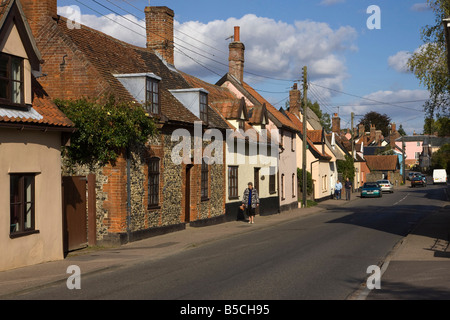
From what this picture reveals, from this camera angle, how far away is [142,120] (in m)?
17.7

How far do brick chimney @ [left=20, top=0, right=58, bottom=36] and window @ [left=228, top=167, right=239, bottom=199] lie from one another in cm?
1161

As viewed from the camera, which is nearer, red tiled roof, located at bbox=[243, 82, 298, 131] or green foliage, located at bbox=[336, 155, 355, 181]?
red tiled roof, located at bbox=[243, 82, 298, 131]

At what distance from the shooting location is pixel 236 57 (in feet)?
124

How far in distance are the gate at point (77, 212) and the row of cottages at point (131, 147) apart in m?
0.32

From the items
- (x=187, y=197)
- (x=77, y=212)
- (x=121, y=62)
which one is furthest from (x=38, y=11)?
(x=187, y=197)

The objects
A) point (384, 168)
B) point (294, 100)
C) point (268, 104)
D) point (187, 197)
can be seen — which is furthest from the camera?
point (384, 168)

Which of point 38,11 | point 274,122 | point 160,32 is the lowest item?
point 274,122

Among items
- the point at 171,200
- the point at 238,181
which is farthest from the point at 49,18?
the point at 238,181

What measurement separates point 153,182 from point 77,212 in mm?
3602

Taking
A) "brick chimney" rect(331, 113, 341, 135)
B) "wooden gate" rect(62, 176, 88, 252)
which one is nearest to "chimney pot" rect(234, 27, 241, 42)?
"wooden gate" rect(62, 176, 88, 252)

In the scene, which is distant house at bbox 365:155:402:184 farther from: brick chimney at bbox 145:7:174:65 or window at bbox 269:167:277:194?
brick chimney at bbox 145:7:174:65

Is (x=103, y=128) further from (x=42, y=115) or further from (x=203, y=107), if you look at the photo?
(x=203, y=107)

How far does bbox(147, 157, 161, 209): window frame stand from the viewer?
64.2ft

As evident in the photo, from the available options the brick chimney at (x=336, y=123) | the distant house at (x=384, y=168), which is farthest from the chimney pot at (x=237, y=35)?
the distant house at (x=384, y=168)
